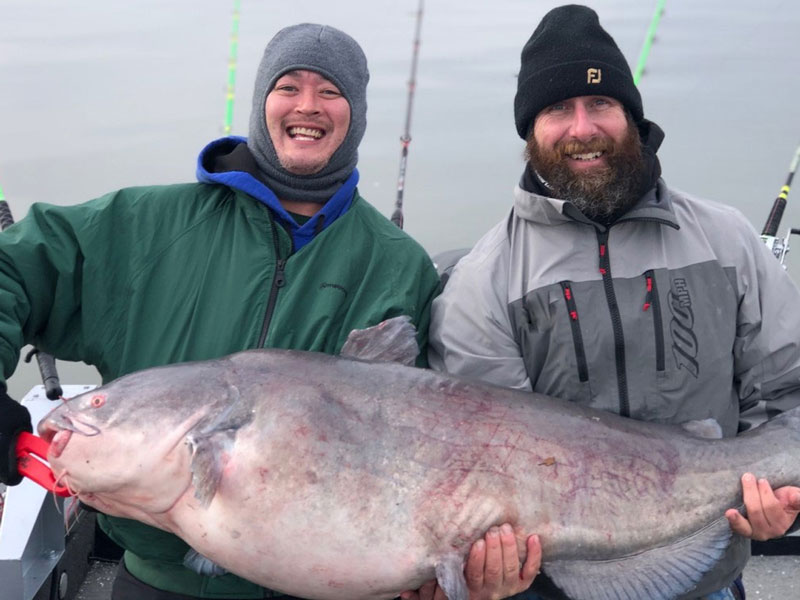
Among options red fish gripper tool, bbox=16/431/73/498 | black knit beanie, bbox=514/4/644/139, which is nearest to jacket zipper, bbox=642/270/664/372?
black knit beanie, bbox=514/4/644/139

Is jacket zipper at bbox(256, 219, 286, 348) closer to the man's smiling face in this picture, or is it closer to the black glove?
the man's smiling face

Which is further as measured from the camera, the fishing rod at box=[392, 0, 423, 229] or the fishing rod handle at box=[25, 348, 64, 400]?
the fishing rod at box=[392, 0, 423, 229]

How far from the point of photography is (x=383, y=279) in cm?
275

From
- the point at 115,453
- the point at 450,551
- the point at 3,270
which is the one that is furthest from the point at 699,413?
the point at 3,270

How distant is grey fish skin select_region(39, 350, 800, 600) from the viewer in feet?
7.12

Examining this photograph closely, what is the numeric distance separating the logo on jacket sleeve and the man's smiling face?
1.23m

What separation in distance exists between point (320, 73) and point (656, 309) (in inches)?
52.7

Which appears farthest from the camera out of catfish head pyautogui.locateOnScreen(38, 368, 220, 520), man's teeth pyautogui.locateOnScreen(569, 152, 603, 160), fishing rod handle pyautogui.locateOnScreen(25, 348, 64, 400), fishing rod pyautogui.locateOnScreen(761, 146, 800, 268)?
fishing rod pyautogui.locateOnScreen(761, 146, 800, 268)

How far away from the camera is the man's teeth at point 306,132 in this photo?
2.81 meters

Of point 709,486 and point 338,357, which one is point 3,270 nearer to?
point 338,357

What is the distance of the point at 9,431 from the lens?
7.35 feet

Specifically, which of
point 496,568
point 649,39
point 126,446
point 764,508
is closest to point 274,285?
point 126,446

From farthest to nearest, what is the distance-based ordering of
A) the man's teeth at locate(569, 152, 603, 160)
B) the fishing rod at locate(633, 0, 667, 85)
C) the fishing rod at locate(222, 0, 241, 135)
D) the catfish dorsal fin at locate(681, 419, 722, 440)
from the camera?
1. the fishing rod at locate(633, 0, 667, 85)
2. the fishing rod at locate(222, 0, 241, 135)
3. the man's teeth at locate(569, 152, 603, 160)
4. the catfish dorsal fin at locate(681, 419, 722, 440)

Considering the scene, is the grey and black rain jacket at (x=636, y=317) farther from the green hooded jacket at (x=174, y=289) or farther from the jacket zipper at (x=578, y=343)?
the green hooded jacket at (x=174, y=289)
